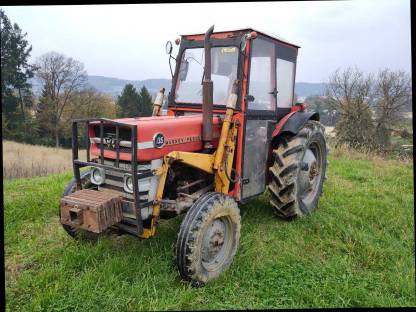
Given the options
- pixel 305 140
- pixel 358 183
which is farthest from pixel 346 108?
pixel 305 140

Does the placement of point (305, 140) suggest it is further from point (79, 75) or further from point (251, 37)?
point (79, 75)

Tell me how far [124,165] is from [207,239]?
1072mm

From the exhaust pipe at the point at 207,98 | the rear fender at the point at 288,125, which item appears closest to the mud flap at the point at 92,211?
the exhaust pipe at the point at 207,98

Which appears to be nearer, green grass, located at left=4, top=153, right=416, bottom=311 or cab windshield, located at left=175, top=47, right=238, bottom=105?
green grass, located at left=4, top=153, right=416, bottom=311

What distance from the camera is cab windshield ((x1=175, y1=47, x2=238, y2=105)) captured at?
4109 mm

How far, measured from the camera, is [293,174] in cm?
440

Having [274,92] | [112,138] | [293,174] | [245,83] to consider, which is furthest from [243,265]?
[274,92]

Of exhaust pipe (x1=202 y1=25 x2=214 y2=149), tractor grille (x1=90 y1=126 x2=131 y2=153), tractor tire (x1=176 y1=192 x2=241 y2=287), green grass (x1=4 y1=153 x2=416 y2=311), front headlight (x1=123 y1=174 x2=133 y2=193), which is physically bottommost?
green grass (x1=4 y1=153 x2=416 y2=311)

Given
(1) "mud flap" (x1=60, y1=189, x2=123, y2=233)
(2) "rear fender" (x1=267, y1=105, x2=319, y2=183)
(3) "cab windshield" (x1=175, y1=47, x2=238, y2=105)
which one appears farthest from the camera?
(2) "rear fender" (x1=267, y1=105, x2=319, y2=183)

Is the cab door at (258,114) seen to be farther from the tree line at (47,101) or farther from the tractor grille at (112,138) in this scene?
the tree line at (47,101)

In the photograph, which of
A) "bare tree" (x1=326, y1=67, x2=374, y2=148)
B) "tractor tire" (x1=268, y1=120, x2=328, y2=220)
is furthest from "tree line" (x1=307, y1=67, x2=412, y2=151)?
"tractor tire" (x1=268, y1=120, x2=328, y2=220)

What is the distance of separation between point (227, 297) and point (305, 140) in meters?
2.35

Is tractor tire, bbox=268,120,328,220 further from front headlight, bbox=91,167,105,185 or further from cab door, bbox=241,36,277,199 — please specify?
front headlight, bbox=91,167,105,185

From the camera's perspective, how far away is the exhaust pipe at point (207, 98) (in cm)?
343
